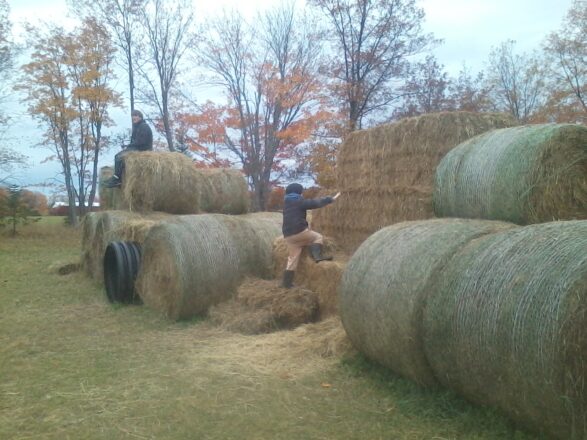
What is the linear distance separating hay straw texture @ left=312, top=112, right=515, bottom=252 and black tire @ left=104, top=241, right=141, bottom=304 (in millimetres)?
3531

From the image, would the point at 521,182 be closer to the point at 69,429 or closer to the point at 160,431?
the point at 160,431

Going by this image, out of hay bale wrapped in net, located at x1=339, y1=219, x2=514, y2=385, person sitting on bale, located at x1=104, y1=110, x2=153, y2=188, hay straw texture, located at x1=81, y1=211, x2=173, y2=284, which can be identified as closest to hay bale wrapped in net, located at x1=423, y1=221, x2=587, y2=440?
hay bale wrapped in net, located at x1=339, y1=219, x2=514, y2=385

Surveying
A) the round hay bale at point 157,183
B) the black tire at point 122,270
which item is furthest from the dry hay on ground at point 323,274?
the round hay bale at point 157,183

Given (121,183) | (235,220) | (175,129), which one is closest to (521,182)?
(235,220)

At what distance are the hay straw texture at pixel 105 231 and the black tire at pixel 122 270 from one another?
404 millimetres

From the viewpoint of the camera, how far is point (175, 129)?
29.4m

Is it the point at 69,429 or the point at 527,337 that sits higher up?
the point at 527,337

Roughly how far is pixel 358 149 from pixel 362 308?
3.56 metres

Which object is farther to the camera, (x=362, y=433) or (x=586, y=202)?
(x=586, y=202)

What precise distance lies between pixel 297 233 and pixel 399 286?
3.71 m

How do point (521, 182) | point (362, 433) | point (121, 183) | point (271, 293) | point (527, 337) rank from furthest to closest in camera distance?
point (121, 183), point (271, 293), point (521, 182), point (362, 433), point (527, 337)

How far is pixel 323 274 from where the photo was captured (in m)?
8.55

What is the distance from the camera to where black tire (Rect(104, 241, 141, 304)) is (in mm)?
10211

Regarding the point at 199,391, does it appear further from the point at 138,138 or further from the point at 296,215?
the point at 138,138
